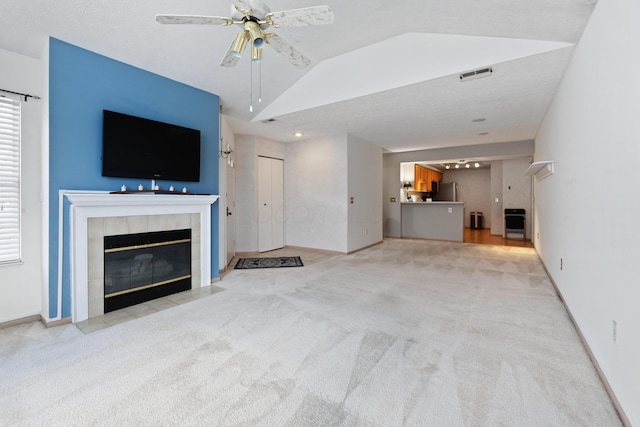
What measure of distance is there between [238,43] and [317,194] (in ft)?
14.1

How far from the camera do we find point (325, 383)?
1.74 m

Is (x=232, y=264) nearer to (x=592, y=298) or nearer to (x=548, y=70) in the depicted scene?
(x=592, y=298)

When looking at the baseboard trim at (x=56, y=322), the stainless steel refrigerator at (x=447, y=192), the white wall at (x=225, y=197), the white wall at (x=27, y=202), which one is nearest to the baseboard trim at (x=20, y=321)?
the white wall at (x=27, y=202)

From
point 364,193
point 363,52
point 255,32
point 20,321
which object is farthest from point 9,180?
point 364,193

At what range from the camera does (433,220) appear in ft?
26.0

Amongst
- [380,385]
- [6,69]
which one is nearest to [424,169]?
[380,385]

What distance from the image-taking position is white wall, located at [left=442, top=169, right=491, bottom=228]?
36.0 ft

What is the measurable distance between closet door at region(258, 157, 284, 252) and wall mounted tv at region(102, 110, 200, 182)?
2.60 metres

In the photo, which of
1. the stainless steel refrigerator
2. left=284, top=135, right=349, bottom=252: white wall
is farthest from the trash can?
left=284, top=135, right=349, bottom=252: white wall

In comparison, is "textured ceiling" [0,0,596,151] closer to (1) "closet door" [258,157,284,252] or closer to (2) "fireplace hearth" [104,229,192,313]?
(1) "closet door" [258,157,284,252]

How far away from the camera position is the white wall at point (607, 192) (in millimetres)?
1396

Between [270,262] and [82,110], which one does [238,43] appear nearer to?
[82,110]

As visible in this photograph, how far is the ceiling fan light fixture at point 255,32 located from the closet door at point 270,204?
13.8 feet

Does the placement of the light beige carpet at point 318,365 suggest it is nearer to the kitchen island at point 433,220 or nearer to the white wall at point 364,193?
the white wall at point 364,193
